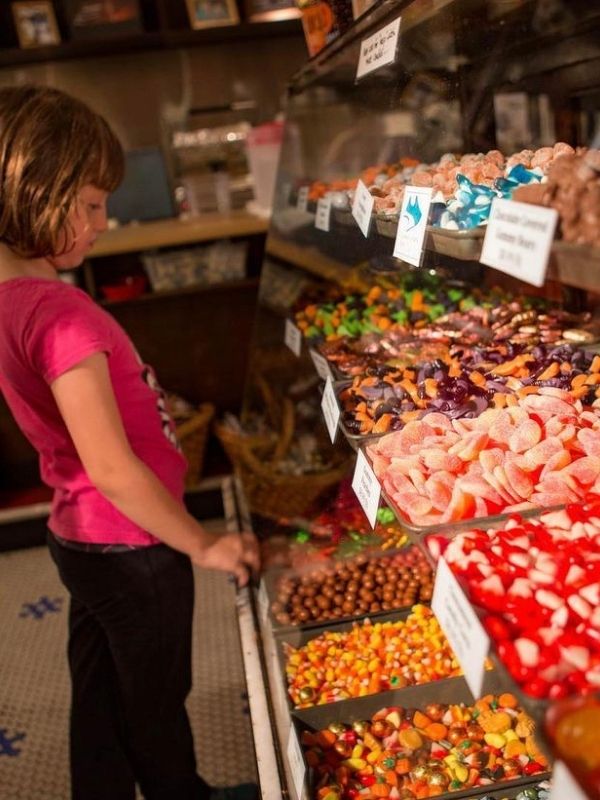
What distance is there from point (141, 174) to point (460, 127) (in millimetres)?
2596

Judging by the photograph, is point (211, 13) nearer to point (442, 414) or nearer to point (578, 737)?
point (442, 414)

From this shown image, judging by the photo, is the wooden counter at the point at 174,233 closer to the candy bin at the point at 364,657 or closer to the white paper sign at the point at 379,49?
the white paper sign at the point at 379,49

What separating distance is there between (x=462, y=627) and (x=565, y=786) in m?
0.21

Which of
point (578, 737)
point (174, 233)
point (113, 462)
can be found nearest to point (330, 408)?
point (113, 462)

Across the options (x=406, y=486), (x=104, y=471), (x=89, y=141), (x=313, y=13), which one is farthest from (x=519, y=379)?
(x=313, y=13)

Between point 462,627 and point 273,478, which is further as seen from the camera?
point 273,478

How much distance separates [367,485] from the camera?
1.26 m

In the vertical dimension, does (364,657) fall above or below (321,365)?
below

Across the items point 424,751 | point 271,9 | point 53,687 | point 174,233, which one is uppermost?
point 271,9

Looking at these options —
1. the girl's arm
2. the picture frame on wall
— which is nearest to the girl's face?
the girl's arm

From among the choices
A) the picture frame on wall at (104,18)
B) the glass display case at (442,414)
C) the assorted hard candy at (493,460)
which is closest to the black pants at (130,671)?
the glass display case at (442,414)

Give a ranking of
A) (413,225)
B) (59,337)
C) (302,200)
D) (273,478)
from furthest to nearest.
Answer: (273,478), (302,200), (59,337), (413,225)

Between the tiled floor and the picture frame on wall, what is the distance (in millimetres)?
2578

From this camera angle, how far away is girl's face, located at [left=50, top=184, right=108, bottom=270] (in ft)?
4.54
